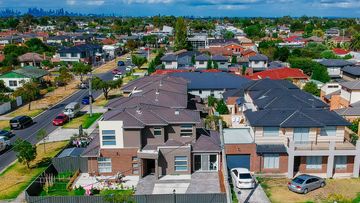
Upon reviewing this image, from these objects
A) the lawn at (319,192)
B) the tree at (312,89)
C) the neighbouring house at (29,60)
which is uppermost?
the neighbouring house at (29,60)

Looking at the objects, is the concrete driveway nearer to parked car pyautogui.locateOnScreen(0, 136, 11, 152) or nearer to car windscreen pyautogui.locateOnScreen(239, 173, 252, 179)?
car windscreen pyautogui.locateOnScreen(239, 173, 252, 179)

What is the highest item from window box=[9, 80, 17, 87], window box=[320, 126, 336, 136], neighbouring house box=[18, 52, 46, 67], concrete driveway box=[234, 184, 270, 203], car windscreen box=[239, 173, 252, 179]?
neighbouring house box=[18, 52, 46, 67]

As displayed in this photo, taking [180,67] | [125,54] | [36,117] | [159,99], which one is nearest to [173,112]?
[159,99]

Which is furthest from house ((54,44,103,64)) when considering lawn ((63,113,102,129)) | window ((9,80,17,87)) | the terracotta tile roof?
lawn ((63,113,102,129))

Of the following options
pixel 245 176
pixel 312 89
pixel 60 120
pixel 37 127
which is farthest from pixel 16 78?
pixel 245 176

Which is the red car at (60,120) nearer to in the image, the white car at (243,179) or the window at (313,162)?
the white car at (243,179)

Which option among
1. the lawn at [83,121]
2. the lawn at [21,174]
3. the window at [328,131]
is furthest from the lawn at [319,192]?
the lawn at [83,121]
